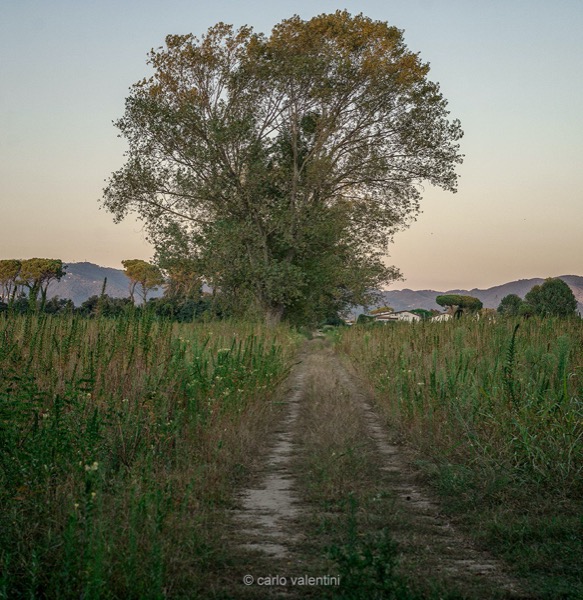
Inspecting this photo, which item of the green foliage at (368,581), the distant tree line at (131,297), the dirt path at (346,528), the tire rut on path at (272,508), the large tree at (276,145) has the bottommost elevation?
the tire rut on path at (272,508)

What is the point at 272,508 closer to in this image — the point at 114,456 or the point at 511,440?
the point at 114,456

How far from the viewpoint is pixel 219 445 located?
7031 mm

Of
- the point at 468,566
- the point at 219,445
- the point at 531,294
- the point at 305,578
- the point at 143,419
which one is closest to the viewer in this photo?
the point at 305,578

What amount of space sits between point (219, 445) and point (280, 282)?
62.7 ft

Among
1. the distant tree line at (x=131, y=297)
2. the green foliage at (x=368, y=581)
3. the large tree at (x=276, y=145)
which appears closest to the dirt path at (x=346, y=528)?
the green foliage at (x=368, y=581)

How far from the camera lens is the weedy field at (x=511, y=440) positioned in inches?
191

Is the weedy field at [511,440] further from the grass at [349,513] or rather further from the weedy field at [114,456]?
the weedy field at [114,456]

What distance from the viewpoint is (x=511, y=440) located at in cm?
639

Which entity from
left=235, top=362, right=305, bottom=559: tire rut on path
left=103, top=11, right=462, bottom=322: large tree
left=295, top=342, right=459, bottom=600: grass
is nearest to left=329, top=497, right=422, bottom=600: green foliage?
left=295, top=342, right=459, bottom=600: grass

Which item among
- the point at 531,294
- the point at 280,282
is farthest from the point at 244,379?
the point at 531,294

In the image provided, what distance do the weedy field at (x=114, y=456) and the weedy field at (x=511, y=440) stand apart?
6.80 feet

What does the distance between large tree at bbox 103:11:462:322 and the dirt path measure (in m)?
18.2

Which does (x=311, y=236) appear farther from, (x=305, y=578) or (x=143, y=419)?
(x=305, y=578)

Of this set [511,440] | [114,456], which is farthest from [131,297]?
[511,440]
